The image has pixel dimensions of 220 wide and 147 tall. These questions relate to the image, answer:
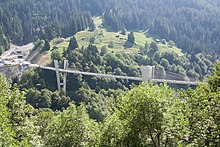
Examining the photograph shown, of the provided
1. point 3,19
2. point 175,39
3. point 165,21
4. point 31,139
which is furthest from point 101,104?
point 165,21

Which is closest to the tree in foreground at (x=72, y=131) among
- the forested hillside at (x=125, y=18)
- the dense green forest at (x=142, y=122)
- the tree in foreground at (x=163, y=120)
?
the dense green forest at (x=142, y=122)

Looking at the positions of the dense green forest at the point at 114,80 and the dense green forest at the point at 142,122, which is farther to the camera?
the dense green forest at the point at 114,80

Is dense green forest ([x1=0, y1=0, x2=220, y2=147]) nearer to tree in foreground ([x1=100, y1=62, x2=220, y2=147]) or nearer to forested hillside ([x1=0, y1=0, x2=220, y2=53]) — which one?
tree in foreground ([x1=100, y1=62, x2=220, y2=147])

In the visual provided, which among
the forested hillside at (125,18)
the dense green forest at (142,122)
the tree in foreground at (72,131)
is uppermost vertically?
the dense green forest at (142,122)

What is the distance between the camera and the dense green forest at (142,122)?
10688 millimetres

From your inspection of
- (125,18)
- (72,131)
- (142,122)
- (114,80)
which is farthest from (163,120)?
(125,18)

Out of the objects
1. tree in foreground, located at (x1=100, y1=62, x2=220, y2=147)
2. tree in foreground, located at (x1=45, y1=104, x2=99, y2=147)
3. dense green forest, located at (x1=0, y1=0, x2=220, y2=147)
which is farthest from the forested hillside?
tree in foreground, located at (x1=100, y1=62, x2=220, y2=147)

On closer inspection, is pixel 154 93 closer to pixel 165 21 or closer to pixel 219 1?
pixel 165 21

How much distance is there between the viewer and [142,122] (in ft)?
40.7

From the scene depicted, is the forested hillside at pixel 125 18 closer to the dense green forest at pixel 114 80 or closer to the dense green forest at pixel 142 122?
the dense green forest at pixel 114 80

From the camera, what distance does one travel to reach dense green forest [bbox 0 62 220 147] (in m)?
10.7

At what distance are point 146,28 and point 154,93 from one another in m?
131

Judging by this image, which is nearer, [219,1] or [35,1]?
[35,1]

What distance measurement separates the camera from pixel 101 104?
185 feet
